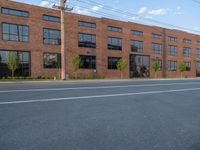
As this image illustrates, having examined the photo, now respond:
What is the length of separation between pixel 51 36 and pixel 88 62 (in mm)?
7919

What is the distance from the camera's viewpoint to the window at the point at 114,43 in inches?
1677

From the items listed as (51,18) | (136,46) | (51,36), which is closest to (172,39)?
(136,46)

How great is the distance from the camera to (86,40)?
39281mm

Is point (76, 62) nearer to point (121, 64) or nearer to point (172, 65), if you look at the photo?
point (121, 64)

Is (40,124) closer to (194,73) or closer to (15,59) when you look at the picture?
(15,59)

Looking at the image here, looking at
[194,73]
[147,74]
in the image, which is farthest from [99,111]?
[194,73]

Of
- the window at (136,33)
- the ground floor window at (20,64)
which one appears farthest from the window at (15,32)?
the window at (136,33)

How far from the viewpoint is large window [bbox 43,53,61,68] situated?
3485cm

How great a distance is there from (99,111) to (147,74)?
4281 cm

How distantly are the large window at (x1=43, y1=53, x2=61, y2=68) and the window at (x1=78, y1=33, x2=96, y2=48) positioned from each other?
4.72 meters

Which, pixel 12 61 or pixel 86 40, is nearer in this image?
pixel 12 61

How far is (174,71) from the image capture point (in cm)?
5416

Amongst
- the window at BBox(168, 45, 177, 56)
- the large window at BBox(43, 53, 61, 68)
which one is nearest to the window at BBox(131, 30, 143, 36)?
the window at BBox(168, 45, 177, 56)

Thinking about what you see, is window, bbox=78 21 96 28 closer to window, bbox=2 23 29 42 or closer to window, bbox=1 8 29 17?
window, bbox=1 8 29 17
